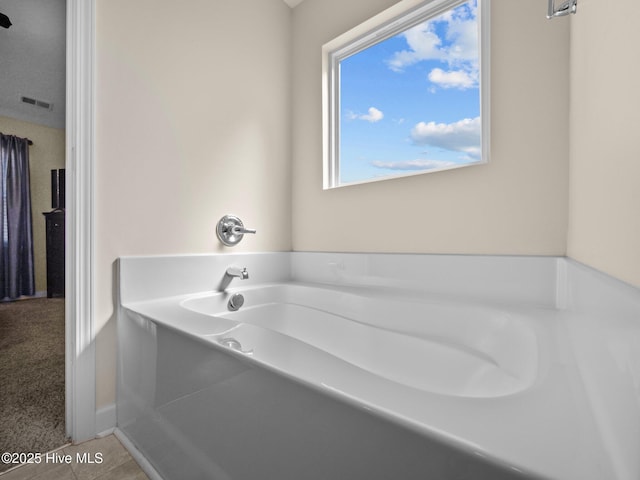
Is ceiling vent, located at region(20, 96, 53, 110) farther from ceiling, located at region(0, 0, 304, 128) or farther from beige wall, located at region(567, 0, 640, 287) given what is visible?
beige wall, located at region(567, 0, 640, 287)

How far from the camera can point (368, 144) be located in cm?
181

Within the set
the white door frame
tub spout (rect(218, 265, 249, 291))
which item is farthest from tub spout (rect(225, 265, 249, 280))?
the white door frame

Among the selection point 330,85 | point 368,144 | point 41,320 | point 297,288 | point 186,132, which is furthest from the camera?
point 41,320

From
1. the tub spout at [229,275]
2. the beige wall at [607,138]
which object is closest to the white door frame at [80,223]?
the tub spout at [229,275]

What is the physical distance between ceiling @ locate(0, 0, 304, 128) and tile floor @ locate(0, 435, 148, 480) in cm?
249

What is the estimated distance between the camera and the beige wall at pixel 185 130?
1.24m

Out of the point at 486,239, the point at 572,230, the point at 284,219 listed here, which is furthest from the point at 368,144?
the point at 572,230

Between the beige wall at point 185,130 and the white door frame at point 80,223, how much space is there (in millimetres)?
32

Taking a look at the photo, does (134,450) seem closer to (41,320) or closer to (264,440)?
(264,440)

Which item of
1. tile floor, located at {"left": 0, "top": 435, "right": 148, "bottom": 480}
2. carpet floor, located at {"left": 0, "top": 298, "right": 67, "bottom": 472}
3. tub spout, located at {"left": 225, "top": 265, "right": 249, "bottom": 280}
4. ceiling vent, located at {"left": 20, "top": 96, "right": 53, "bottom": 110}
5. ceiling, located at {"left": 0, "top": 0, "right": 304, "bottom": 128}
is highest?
ceiling, located at {"left": 0, "top": 0, "right": 304, "bottom": 128}

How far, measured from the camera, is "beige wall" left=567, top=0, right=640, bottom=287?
50 cm

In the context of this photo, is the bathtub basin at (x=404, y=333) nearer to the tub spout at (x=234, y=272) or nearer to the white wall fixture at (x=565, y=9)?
the tub spout at (x=234, y=272)

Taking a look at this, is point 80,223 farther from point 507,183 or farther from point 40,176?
point 40,176

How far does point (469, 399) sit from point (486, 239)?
985 mm
